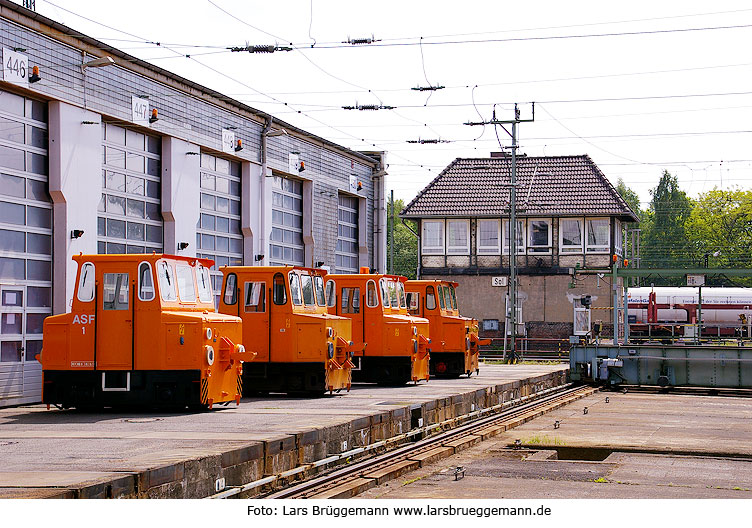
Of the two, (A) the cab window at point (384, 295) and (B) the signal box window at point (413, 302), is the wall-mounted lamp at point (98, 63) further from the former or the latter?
(B) the signal box window at point (413, 302)

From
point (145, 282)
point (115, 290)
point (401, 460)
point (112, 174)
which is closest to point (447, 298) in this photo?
point (112, 174)

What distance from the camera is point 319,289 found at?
861 inches

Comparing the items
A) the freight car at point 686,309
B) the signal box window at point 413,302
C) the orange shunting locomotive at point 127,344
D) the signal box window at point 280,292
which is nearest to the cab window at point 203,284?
the orange shunting locomotive at point 127,344

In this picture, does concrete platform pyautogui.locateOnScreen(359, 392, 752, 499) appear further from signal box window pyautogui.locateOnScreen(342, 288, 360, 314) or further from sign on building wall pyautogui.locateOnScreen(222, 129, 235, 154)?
sign on building wall pyautogui.locateOnScreen(222, 129, 235, 154)

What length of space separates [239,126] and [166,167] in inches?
166

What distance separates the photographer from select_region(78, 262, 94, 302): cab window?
16.9 metres

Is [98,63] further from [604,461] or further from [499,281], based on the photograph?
[499,281]

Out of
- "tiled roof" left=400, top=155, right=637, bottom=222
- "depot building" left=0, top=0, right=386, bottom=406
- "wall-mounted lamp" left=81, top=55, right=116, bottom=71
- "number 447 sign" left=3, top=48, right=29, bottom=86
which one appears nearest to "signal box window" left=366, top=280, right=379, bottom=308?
"depot building" left=0, top=0, right=386, bottom=406

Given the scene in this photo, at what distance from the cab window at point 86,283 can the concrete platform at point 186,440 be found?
1844 millimetres

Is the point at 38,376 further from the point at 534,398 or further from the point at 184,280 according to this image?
the point at 534,398

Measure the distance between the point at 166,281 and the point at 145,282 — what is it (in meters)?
0.36

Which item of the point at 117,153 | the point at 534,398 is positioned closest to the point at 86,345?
the point at 117,153

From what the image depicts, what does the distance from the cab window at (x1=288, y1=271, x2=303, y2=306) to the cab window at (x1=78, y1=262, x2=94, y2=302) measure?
4819 mm

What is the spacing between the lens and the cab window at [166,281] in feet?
55.5
